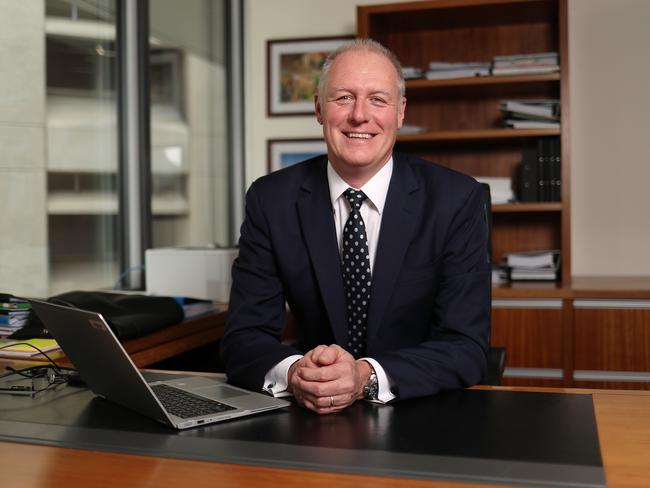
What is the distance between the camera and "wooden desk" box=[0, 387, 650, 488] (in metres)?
1.01

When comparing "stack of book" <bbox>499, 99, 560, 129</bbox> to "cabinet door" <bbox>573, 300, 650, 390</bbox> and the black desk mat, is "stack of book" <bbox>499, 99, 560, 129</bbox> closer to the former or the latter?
"cabinet door" <bbox>573, 300, 650, 390</bbox>

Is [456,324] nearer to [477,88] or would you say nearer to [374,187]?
[374,187]

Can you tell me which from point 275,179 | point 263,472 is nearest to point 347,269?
point 275,179

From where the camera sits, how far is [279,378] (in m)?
1.56

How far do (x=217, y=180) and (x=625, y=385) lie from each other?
97.6 inches

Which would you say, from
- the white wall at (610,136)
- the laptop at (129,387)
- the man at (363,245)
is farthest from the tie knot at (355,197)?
the white wall at (610,136)

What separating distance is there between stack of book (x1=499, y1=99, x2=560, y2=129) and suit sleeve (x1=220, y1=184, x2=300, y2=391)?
1962 mm

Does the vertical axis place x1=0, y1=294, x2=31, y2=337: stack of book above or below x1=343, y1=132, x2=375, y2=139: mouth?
below

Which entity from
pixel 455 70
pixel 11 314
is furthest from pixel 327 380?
pixel 455 70

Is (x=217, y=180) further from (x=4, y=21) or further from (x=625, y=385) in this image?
(x=625, y=385)

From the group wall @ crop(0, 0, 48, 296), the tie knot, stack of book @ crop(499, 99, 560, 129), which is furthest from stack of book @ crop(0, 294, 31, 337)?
stack of book @ crop(499, 99, 560, 129)

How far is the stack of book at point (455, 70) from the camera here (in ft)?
11.9

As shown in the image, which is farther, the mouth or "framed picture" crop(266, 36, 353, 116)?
"framed picture" crop(266, 36, 353, 116)

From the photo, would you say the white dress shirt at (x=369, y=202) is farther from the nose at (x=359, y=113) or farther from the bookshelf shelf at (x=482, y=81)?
the bookshelf shelf at (x=482, y=81)
